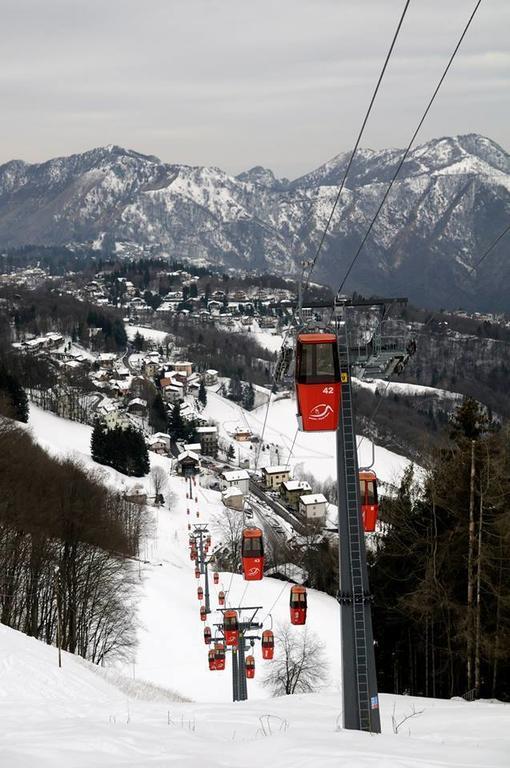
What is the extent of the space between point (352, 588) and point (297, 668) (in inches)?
716

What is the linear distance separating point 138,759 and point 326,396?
520 cm

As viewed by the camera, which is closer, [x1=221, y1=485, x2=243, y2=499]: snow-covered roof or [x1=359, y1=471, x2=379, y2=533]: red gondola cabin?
[x1=359, y1=471, x2=379, y2=533]: red gondola cabin

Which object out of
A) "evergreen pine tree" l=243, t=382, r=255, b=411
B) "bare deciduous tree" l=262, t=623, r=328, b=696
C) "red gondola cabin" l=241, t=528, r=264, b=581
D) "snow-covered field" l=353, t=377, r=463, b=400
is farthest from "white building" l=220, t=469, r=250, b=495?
"snow-covered field" l=353, t=377, r=463, b=400

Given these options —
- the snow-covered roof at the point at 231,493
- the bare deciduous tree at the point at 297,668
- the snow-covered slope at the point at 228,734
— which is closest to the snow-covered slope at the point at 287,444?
the snow-covered roof at the point at 231,493

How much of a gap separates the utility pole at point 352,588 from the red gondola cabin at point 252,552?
911 centimetres

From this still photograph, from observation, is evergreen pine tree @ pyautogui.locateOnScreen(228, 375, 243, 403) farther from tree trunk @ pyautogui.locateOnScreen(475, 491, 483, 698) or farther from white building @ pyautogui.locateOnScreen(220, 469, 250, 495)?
tree trunk @ pyautogui.locateOnScreen(475, 491, 483, 698)

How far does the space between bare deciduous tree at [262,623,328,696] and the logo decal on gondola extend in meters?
18.2

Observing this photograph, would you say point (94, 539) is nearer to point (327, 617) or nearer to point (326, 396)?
point (327, 617)

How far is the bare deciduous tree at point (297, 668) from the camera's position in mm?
26500

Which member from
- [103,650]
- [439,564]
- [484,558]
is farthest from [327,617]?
[484,558]

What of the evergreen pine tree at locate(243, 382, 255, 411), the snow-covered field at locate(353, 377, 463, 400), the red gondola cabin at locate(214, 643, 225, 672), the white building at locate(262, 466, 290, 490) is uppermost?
the snow-covered field at locate(353, 377, 463, 400)

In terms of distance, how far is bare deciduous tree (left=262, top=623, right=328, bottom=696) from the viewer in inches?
1043

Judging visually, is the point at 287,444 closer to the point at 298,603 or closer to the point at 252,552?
the point at 252,552

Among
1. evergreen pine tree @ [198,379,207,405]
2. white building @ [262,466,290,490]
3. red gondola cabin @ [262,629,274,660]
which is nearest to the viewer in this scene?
red gondola cabin @ [262,629,274,660]
